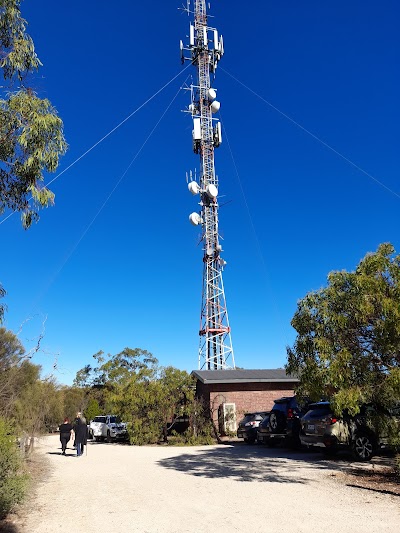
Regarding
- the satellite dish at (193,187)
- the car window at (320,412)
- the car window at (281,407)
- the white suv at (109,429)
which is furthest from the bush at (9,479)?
the satellite dish at (193,187)

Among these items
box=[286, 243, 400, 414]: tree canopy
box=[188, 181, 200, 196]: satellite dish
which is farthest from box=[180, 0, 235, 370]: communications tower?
box=[286, 243, 400, 414]: tree canopy

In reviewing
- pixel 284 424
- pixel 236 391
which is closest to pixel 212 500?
pixel 284 424

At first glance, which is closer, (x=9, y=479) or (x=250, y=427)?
(x=9, y=479)

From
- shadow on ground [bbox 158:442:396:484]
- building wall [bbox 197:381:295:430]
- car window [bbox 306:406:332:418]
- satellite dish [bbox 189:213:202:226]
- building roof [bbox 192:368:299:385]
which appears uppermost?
satellite dish [bbox 189:213:202:226]

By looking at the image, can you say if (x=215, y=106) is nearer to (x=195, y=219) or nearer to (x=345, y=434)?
(x=195, y=219)

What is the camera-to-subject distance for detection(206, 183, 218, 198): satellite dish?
102 feet

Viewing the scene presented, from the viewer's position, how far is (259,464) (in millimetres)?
12117

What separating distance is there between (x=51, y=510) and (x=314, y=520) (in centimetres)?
414

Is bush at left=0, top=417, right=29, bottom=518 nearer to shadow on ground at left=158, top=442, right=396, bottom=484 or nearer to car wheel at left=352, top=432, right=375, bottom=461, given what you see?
shadow on ground at left=158, top=442, right=396, bottom=484

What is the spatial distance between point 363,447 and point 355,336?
471 cm

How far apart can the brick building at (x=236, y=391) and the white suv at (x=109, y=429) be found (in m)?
4.59

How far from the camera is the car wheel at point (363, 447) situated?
11742 millimetres

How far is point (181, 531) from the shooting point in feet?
19.4

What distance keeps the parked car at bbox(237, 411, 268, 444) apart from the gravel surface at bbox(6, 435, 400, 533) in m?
5.55
